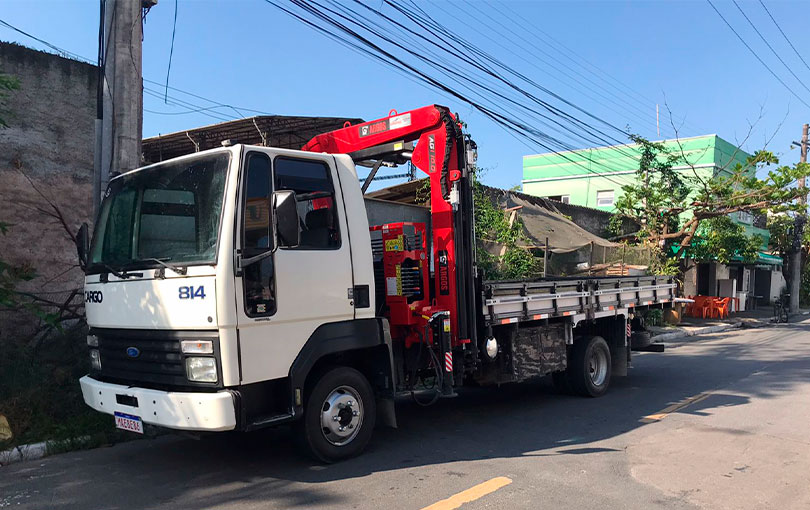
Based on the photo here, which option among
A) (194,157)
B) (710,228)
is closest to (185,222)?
(194,157)

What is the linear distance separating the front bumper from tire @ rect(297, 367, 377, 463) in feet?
2.61

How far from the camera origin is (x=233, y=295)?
459cm

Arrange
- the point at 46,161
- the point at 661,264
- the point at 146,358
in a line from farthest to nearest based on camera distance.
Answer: the point at 661,264
the point at 46,161
the point at 146,358

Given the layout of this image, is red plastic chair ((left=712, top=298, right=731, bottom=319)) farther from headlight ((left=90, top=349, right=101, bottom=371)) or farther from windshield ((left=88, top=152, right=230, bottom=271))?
headlight ((left=90, top=349, right=101, bottom=371))

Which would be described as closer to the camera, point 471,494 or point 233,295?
point 233,295

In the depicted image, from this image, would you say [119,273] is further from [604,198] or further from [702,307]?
[604,198]

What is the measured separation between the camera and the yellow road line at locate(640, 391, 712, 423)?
7375 mm

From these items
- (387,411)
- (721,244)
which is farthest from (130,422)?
(721,244)

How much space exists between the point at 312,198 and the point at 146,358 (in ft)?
6.13

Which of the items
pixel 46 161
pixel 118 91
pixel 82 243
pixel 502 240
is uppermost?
pixel 118 91

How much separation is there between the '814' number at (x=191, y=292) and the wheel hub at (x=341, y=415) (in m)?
1.45

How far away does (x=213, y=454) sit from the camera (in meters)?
5.81

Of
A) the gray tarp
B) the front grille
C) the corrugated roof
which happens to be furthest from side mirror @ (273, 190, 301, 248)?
the gray tarp

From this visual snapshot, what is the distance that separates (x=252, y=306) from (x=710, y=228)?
21.9 meters
